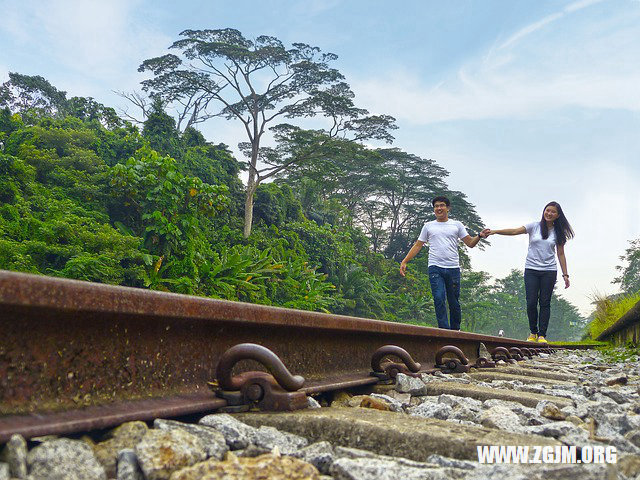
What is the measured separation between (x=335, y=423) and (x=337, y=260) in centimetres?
2404

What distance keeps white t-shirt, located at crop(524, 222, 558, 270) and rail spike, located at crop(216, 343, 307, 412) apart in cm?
576

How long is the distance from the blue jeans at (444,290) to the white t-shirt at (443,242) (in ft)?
0.24

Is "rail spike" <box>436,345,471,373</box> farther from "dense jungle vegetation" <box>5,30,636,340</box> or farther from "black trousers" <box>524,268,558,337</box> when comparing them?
"dense jungle vegetation" <box>5,30,636,340</box>

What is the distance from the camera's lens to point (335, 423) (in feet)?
4.19

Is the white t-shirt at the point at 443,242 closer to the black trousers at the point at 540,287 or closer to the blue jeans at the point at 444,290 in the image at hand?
the blue jeans at the point at 444,290

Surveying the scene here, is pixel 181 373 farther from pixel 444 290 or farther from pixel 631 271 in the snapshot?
pixel 631 271

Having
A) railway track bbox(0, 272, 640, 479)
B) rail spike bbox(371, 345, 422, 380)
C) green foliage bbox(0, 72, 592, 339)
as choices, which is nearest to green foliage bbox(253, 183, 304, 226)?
green foliage bbox(0, 72, 592, 339)

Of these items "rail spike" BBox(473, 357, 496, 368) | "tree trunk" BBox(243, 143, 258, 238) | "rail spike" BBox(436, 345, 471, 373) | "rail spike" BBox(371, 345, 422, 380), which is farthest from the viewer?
"tree trunk" BBox(243, 143, 258, 238)

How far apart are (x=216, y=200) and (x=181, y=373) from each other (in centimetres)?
1388

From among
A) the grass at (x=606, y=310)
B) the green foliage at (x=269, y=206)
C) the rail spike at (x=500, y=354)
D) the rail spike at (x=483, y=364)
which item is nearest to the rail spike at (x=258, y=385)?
the rail spike at (x=483, y=364)

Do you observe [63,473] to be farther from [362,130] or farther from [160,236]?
[362,130]

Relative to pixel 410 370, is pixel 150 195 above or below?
above

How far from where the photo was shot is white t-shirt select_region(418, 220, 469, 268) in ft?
19.2

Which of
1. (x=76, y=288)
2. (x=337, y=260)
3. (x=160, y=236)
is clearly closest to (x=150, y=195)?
(x=160, y=236)
